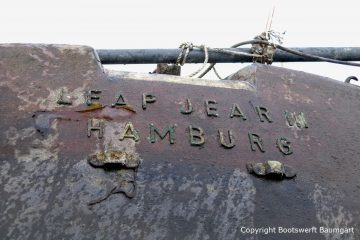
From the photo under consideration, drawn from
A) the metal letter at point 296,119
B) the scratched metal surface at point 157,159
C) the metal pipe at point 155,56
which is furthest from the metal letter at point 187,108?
the metal pipe at point 155,56

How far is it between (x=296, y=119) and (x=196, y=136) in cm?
39

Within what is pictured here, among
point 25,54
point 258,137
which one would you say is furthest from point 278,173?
point 25,54

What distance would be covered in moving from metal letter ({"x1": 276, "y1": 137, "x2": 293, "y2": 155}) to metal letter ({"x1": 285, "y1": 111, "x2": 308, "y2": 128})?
9 centimetres

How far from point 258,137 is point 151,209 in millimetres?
458

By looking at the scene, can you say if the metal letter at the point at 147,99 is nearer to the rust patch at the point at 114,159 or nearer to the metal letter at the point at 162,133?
the metal letter at the point at 162,133

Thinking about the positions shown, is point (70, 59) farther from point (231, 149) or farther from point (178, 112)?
point (231, 149)

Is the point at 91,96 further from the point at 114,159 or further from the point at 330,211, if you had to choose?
the point at 330,211

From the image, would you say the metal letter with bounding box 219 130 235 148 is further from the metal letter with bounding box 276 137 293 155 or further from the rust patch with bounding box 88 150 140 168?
the rust patch with bounding box 88 150 140 168

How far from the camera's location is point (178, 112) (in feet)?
5.95

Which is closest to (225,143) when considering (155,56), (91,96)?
(91,96)

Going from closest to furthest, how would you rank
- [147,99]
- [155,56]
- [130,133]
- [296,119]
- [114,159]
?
[114,159]
[130,133]
[147,99]
[296,119]
[155,56]

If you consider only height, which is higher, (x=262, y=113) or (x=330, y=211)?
(x=262, y=113)

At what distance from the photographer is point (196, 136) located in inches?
69.1

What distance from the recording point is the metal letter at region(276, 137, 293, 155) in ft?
5.94
